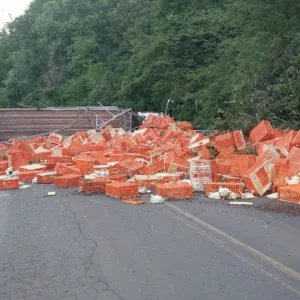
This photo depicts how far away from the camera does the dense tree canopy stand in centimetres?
1506

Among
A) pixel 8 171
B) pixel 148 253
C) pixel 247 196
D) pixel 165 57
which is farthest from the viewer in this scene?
pixel 165 57

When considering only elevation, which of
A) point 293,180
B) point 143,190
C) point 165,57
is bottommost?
point 143,190

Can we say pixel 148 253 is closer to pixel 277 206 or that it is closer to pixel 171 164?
pixel 277 206

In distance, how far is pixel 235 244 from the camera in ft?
19.3

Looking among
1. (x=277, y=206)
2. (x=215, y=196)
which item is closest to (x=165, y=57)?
(x=215, y=196)

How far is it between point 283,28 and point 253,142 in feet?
19.7

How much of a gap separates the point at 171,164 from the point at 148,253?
6.27m

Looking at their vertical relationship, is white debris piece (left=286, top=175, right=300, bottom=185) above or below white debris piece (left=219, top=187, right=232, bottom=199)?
above

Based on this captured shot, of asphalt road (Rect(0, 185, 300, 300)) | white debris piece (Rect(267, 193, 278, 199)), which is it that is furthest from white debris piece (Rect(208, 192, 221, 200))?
white debris piece (Rect(267, 193, 278, 199))

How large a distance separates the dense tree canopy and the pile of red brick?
176 cm

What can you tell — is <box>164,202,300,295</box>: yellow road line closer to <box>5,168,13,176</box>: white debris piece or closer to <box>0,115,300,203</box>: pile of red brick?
<box>0,115,300,203</box>: pile of red brick

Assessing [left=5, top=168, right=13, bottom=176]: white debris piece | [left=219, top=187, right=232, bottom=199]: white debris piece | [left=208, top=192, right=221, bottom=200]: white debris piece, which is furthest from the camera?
[left=5, top=168, right=13, bottom=176]: white debris piece

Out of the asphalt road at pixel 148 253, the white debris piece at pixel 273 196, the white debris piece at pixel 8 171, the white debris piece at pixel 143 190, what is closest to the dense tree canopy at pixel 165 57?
the white debris piece at pixel 273 196

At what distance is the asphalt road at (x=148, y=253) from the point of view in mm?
4465
